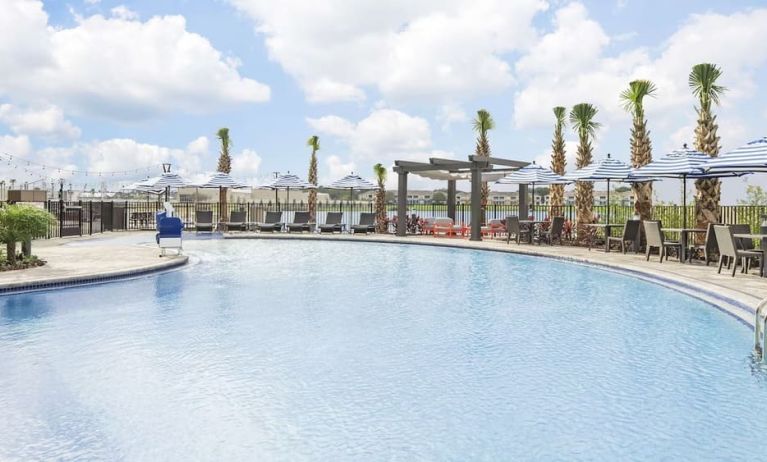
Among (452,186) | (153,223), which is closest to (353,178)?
(452,186)

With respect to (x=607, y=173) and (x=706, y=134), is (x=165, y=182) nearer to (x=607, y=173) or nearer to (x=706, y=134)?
(x=607, y=173)

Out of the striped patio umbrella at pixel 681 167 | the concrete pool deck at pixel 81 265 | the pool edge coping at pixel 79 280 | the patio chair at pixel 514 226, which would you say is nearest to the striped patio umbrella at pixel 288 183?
the concrete pool deck at pixel 81 265

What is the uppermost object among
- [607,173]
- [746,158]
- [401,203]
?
[607,173]

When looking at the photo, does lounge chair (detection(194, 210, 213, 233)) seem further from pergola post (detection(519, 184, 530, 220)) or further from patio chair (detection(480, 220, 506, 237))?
pergola post (detection(519, 184, 530, 220))

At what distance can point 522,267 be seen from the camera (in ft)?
43.7

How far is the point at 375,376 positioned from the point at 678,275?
7.35 meters

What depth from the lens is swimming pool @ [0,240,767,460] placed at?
3.87 m

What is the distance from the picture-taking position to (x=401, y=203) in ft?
71.5

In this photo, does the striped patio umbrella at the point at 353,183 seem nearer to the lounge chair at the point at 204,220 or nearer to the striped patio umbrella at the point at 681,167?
the lounge chair at the point at 204,220

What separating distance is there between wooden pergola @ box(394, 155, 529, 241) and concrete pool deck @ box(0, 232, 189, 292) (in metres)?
9.30

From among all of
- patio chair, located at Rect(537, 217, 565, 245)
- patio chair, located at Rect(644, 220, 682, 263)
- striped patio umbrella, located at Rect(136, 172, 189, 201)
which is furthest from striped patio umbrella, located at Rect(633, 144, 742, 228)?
striped patio umbrella, located at Rect(136, 172, 189, 201)

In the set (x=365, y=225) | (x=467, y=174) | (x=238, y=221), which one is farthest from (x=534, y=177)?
(x=238, y=221)

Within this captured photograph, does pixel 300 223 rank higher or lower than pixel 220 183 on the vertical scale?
lower

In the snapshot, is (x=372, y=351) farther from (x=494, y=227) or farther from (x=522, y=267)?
(x=494, y=227)
